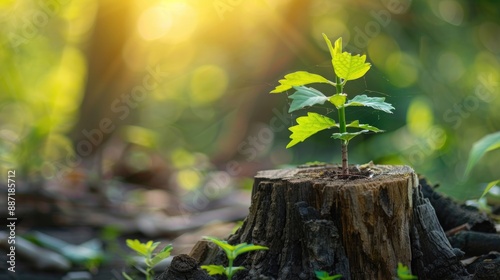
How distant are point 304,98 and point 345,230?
0.35m

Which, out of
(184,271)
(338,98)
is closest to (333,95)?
(338,98)

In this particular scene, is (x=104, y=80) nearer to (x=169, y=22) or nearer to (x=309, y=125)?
(x=169, y=22)

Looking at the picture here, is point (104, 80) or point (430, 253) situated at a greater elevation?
point (104, 80)

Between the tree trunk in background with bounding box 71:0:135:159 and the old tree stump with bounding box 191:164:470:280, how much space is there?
12.2 feet

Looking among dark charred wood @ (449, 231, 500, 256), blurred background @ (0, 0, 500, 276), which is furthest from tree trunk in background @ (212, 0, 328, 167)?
dark charred wood @ (449, 231, 500, 256)

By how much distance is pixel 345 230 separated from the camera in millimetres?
1507

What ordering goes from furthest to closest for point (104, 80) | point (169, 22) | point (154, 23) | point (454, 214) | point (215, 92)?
point (215, 92) → point (169, 22) → point (154, 23) → point (104, 80) → point (454, 214)

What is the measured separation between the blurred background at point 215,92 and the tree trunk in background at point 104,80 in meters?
0.01

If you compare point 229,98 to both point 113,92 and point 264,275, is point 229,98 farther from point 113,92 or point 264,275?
point 264,275

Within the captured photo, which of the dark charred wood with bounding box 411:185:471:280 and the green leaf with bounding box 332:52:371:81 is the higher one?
the green leaf with bounding box 332:52:371:81

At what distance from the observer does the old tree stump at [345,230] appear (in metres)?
1.49

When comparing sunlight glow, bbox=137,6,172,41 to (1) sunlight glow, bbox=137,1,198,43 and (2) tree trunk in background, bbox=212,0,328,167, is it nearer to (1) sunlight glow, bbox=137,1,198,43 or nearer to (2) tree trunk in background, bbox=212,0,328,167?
(1) sunlight glow, bbox=137,1,198,43

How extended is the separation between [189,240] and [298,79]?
1.82 meters

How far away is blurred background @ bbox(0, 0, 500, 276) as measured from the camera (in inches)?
172
